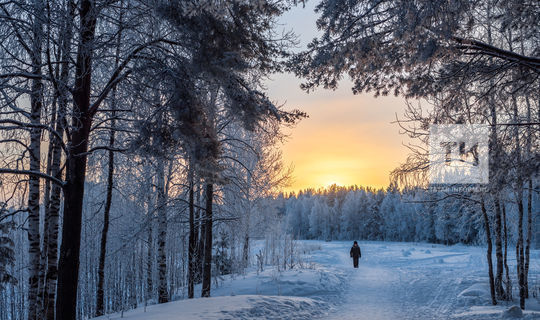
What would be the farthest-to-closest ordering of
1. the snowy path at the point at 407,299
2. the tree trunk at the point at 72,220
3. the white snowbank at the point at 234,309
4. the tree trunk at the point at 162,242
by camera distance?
the tree trunk at the point at 162,242
the snowy path at the point at 407,299
the white snowbank at the point at 234,309
the tree trunk at the point at 72,220

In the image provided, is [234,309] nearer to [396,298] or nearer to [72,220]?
[72,220]

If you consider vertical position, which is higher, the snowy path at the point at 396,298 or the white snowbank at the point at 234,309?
the white snowbank at the point at 234,309

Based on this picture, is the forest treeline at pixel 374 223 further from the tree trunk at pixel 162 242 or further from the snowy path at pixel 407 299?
the tree trunk at pixel 162 242

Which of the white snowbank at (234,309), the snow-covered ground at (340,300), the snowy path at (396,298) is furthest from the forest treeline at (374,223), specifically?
the white snowbank at (234,309)

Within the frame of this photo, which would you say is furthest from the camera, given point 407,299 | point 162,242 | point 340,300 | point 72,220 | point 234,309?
point 162,242

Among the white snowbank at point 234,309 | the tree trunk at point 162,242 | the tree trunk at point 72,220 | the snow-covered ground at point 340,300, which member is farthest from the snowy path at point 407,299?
the tree trunk at point 72,220

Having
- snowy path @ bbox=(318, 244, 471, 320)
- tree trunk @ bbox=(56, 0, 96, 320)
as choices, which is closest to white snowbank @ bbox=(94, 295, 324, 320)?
snowy path @ bbox=(318, 244, 471, 320)

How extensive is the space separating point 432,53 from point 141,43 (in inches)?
187

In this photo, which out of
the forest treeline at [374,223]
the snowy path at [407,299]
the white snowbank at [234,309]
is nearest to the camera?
the white snowbank at [234,309]

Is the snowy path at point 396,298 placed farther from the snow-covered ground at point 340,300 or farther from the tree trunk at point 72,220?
the tree trunk at point 72,220

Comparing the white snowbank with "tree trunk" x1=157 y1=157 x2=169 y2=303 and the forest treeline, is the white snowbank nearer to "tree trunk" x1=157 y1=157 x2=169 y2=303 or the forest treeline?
"tree trunk" x1=157 y1=157 x2=169 y2=303

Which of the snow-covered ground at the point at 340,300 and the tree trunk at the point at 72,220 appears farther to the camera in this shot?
the snow-covered ground at the point at 340,300

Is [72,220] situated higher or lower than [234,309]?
higher

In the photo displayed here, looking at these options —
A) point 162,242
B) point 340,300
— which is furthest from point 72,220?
point 340,300
